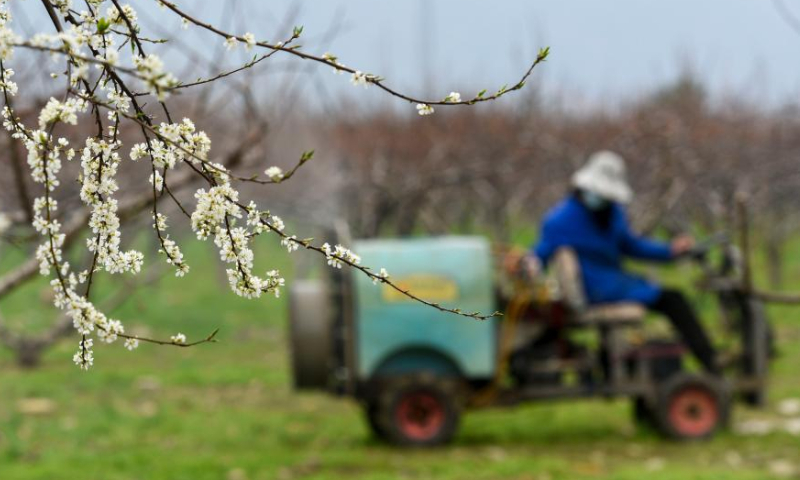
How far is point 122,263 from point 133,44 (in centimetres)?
39

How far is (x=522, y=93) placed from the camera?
23531 mm

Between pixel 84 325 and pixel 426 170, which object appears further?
pixel 426 170

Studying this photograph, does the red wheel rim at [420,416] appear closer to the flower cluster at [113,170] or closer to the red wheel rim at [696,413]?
the red wheel rim at [696,413]

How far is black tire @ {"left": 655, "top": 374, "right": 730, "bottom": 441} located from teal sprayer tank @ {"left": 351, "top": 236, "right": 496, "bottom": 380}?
1221mm

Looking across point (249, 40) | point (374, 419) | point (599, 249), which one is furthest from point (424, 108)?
point (374, 419)

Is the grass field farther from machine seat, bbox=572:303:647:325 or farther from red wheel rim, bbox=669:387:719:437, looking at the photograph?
machine seat, bbox=572:303:647:325

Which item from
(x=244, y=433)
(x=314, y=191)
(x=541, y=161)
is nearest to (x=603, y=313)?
(x=244, y=433)

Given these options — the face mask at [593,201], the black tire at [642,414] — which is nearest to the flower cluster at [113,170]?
the face mask at [593,201]

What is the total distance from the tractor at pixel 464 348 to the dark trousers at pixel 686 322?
4.5 inches

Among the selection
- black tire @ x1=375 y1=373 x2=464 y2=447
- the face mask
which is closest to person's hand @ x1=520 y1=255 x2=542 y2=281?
the face mask

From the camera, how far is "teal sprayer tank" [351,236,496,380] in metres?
7.57

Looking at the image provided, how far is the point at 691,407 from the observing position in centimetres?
805

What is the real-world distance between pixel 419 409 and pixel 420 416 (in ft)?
0.17

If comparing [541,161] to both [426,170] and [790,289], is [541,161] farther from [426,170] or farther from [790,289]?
[790,289]
